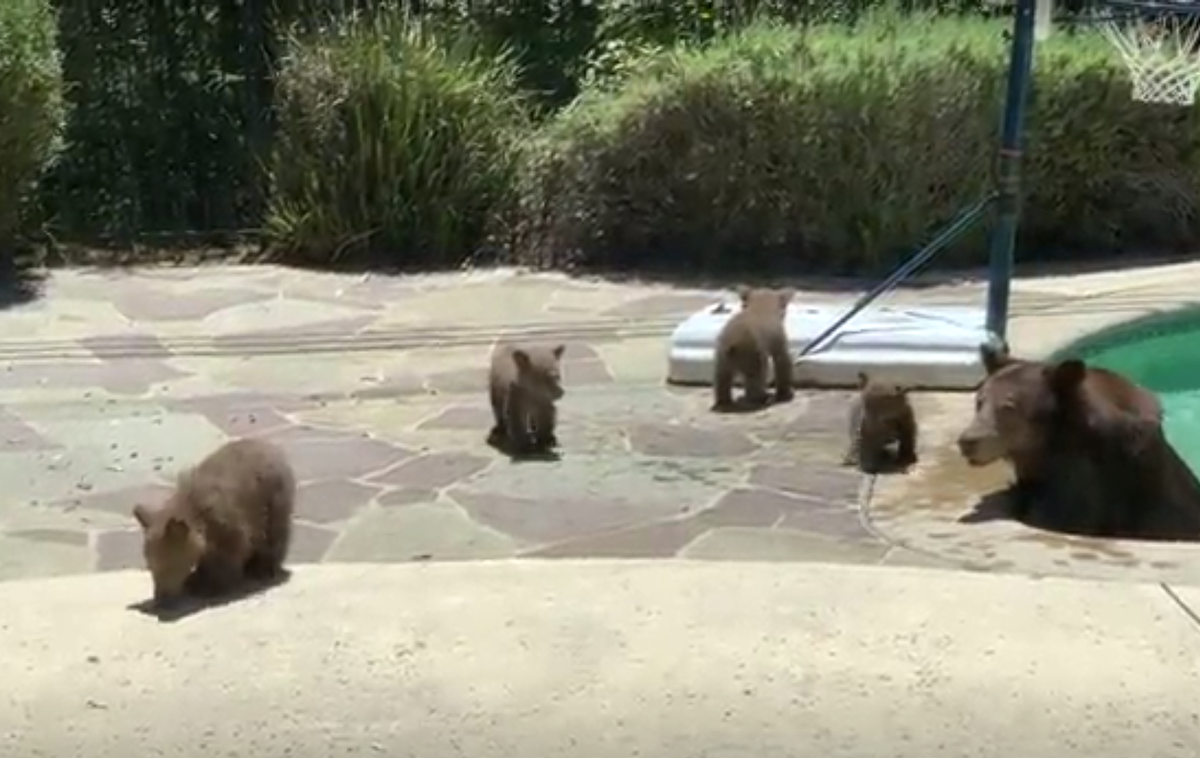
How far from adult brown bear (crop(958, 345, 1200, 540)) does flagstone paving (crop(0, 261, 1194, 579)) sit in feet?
1.19

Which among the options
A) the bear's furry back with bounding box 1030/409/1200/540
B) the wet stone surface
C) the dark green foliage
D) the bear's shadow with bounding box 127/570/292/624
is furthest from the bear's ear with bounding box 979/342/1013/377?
the dark green foliage

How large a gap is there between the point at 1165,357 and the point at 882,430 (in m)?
2.69

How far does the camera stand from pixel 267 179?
1147 cm

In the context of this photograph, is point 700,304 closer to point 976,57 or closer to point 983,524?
point 976,57

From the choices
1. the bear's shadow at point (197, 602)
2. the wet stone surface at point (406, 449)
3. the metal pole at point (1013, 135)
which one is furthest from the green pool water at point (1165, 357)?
the bear's shadow at point (197, 602)

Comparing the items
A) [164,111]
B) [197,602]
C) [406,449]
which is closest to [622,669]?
[197,602]

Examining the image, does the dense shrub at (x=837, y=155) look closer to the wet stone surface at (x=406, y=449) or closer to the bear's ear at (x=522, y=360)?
the wet stone surface at (x=406, y=449)

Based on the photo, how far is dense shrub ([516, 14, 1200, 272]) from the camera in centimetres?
1049

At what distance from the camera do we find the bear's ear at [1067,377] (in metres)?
6.26

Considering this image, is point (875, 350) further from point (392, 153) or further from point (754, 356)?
point (392, 153)

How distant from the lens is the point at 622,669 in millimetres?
4496

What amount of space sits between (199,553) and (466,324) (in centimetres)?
429

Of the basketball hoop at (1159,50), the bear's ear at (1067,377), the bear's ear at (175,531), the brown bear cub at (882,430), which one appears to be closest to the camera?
the bear's ear at (175,531)

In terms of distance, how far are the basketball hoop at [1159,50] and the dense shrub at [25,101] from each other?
5.13 m
